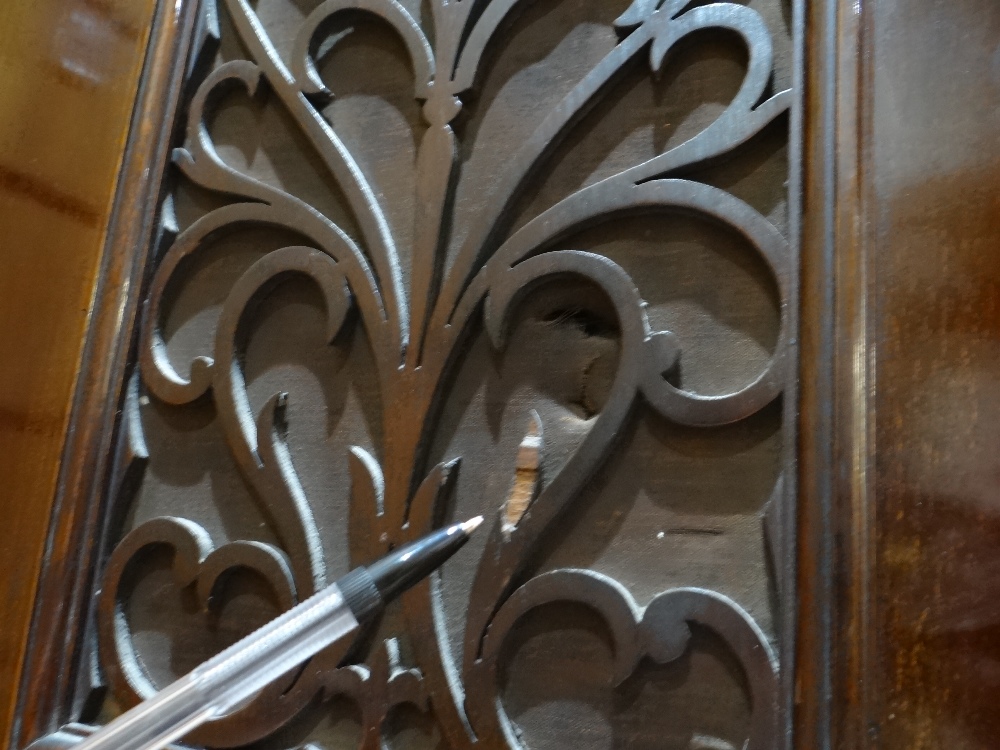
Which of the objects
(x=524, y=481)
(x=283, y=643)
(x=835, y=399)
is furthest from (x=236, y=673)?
(x=835, y=399)

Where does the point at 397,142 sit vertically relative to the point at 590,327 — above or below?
above

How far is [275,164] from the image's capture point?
1.65 feet

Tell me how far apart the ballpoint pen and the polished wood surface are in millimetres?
183

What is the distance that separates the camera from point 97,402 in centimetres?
47

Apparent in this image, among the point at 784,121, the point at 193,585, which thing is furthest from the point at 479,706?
the point at 784,121

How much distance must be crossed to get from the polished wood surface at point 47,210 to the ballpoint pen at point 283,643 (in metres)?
0.18

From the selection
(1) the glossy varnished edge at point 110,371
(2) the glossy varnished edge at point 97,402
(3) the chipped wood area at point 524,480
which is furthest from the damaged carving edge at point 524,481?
(2) the glossy varnished edge at point 97,402

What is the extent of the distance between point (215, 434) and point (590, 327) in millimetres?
250

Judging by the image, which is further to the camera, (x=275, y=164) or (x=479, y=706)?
(x=275, y=164)

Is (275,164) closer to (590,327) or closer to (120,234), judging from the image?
(120,234)

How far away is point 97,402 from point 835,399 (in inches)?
16.9

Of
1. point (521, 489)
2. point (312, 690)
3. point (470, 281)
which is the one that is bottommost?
point (312, 690)

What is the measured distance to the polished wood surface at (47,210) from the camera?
45 centimetres

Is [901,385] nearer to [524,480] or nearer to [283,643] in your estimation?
[524,480]
